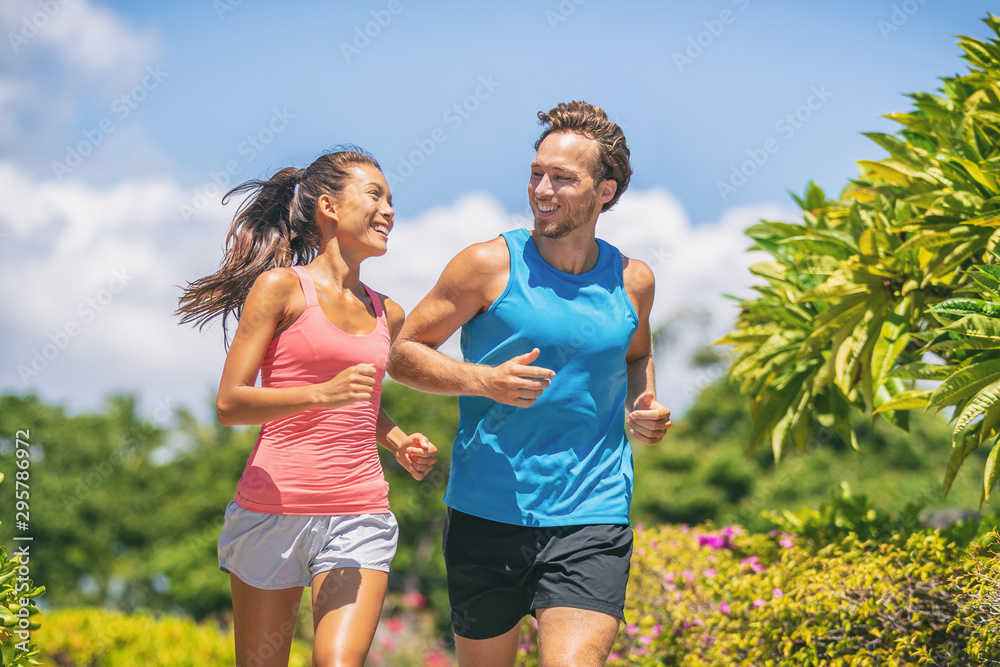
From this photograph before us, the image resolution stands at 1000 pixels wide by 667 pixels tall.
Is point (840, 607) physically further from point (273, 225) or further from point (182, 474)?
point (182, 474)

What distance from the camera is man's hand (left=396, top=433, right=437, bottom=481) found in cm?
301

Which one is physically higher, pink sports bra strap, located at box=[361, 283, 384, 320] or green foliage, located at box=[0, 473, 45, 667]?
pink sports bra strap, located at box=[361, 283, 384, 320]

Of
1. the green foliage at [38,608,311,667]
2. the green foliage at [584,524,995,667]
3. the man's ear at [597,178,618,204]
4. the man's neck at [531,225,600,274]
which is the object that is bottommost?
the green foliage at [38,608,311,667]

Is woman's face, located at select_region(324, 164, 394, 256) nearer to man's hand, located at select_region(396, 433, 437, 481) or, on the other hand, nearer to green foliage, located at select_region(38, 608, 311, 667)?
man's hand, located at select_region(396, 433, 437, 481)

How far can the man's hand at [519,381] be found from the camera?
268 cm

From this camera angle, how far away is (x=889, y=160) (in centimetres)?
448

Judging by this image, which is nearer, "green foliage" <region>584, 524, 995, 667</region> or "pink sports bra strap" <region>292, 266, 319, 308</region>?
"pink sports bra strap" <region>292, 266, 319, 308</region>

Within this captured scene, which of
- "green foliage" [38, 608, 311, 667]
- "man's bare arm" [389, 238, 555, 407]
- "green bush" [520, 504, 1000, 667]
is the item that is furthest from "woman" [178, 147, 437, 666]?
"green foliage" [38, 608, 311, 667]

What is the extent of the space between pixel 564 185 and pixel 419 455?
1080 mm

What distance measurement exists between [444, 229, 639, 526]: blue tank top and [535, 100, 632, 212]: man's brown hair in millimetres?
437

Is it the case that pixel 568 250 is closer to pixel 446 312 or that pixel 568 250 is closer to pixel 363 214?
pixel 446 312

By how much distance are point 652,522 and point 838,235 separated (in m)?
22.1

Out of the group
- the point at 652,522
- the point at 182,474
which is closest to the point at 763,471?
the point at 652,522

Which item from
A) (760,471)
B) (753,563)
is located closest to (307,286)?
(753,563)
